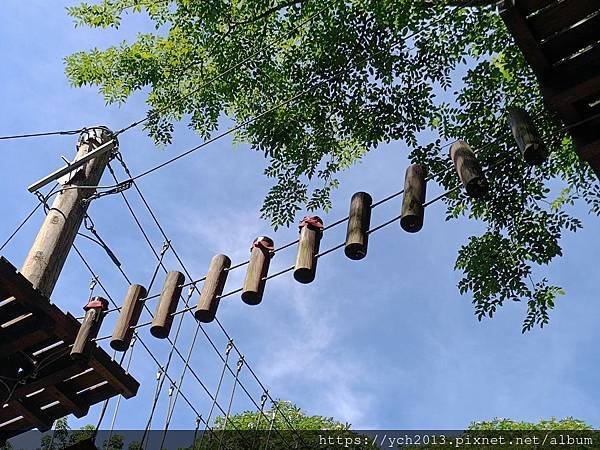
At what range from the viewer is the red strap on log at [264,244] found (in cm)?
513

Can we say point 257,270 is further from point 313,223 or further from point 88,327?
point 88,327

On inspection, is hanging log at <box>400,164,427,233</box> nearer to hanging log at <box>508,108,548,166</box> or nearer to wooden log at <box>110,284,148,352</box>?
hanging log at <box>508,108,548,166</box>

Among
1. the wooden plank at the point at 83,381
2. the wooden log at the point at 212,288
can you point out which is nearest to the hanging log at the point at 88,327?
the wooden plank at the point at 83,381

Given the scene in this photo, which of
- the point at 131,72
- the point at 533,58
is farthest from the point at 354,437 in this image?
the point at 533,58

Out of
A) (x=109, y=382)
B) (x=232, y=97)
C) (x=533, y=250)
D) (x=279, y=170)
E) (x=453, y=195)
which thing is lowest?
(x=109, y=382)

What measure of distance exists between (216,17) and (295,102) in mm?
1525

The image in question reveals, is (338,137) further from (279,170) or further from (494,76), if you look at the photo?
(494,76)

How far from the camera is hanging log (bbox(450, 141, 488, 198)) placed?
4402mm

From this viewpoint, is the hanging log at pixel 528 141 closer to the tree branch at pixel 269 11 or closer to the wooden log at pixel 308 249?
the wooden log at pixel 308 249

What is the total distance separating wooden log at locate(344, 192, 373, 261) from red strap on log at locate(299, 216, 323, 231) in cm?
28

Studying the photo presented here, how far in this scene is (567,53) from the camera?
4.01 metres

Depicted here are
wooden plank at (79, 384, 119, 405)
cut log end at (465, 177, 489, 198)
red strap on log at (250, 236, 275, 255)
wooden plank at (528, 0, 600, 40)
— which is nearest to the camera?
wooden plank at (528, 0, 600, 40)

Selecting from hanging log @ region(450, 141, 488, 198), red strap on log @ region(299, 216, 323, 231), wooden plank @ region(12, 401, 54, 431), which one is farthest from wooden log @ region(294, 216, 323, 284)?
wooden plank @ region(12, 401, 54, 431)

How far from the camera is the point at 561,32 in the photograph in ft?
12.8
